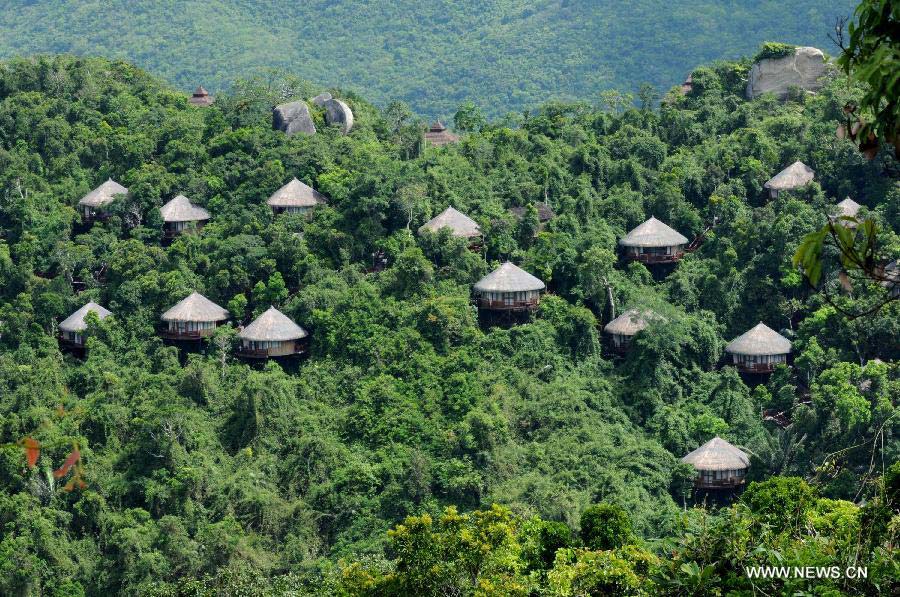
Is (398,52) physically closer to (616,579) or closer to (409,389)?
(409,389)

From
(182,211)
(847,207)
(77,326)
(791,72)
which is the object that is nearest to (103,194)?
(182,211)

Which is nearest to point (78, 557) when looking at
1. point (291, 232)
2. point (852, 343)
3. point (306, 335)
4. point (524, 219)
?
point (306, 335)

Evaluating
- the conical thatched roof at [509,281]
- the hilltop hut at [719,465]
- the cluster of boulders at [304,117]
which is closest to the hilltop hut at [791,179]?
the conical thatched roof at [509,281]

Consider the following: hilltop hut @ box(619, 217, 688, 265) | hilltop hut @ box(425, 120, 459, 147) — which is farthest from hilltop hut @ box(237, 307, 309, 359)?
hilltop hut @ box(425, 120, 459, 147)

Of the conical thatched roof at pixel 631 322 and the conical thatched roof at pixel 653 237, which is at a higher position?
the conical thatched roof at pixel 653 237

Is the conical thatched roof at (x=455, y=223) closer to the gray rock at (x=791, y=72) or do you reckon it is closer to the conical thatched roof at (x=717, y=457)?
the conical thatched roof at (x=717, y=457)
